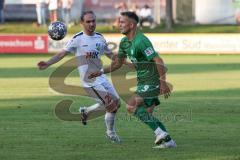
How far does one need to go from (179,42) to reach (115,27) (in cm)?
835

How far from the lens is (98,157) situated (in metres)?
13.1

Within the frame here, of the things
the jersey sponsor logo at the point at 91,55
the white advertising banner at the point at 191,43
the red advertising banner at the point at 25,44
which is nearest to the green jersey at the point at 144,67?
the jersey sponsor logo at the point at 91,55

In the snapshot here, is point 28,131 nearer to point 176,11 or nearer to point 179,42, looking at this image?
point 179,42

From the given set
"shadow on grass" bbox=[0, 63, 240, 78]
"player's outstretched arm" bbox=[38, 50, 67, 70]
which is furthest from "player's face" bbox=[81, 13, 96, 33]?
"shadow on grass" bbox=[0, 63, 240, 78]

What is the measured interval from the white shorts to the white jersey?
0.08m

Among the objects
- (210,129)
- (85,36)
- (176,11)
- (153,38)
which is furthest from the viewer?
(176,11)

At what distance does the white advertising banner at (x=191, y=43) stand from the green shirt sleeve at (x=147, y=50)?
100ft

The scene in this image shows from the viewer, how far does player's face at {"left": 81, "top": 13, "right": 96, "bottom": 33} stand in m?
15.0

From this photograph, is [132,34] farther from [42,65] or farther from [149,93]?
[42,65]

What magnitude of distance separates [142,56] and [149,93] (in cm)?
61

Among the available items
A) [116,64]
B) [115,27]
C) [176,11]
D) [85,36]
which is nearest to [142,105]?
[116,64]

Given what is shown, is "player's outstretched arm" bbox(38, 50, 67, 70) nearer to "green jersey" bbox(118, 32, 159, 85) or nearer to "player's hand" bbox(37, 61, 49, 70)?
"player's hand" bbox(37, 61, 49, 70)

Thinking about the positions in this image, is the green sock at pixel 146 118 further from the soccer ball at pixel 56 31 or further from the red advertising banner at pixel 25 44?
the red advertising banner at pixel 25 44

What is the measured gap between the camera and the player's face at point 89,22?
1505 centimetres
